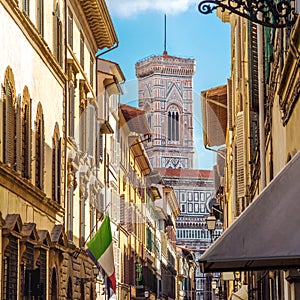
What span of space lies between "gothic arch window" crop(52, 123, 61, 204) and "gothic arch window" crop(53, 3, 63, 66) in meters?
1.91

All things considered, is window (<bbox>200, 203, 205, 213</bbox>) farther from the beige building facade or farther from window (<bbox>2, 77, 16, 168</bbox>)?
window (<bbox>2, 77, 16, 168</bbox>)

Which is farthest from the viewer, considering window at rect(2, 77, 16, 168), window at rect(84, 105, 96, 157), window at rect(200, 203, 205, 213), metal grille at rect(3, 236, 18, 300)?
window at rect(200, 203, 205, 213)

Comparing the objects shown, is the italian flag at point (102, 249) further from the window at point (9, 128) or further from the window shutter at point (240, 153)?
the window at point (9, 128)

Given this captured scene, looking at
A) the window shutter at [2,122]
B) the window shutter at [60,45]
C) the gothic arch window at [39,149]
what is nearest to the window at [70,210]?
the window shutter at [60,45]

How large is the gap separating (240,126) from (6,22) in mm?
7482

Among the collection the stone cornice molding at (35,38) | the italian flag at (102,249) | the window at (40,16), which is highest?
the window at (40,16)

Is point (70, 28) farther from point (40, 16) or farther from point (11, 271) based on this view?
point (11, 271)

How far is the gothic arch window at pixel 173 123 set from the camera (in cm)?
15570

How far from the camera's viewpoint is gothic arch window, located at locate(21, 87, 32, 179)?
2416 cm

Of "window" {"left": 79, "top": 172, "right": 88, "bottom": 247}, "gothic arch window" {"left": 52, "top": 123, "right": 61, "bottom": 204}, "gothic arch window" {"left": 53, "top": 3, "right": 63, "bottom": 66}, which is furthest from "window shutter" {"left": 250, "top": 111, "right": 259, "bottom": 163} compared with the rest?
"window" {"left": 79, "top": 172, "right": 88, "bottom": 247}

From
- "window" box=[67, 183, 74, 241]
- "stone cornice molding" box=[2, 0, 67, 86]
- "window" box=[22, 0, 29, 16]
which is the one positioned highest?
"window" box=[22, 0, 29, 16]

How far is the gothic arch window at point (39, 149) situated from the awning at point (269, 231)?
1749 centimetres

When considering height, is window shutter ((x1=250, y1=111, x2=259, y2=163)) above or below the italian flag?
above

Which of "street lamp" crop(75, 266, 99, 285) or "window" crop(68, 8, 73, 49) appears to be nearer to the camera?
"window" crop(68, 8, 73, 49)
